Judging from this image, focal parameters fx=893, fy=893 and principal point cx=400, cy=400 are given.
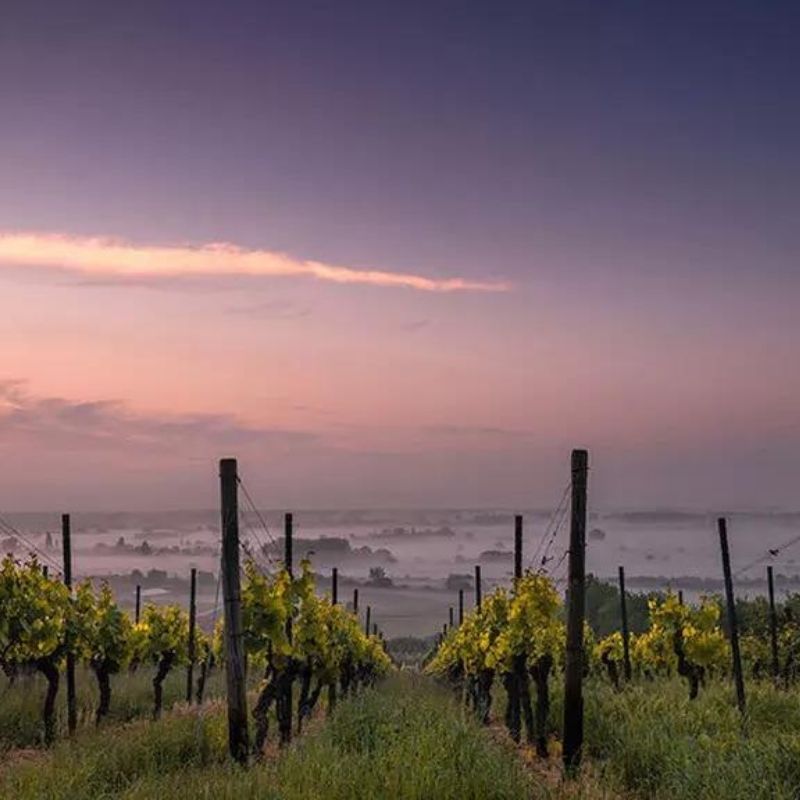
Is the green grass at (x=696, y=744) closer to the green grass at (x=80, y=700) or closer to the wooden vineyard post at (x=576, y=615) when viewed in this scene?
the wooden vineyard post at (x=576, y=615)

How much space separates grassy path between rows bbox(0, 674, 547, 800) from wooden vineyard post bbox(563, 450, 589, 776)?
1729 millimetres

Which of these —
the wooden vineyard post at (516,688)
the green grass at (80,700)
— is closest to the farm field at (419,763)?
the wooden vineyard post at (516,688)

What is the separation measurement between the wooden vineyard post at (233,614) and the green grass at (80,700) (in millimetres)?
8561

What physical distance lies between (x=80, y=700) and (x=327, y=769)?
19.0 metres

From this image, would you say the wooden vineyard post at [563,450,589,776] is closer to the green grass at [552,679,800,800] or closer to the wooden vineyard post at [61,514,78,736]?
the green grass at [552,679,800,800]

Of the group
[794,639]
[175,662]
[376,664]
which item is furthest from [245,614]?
[794,639]

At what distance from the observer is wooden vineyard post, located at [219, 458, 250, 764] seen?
12.9m

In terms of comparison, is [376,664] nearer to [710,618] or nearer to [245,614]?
[710,618]

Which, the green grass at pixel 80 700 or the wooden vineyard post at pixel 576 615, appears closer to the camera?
the wooden vineyard post at pixel 576 615

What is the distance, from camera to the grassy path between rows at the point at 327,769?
29.1 ft

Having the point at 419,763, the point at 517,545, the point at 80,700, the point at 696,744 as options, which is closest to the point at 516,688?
the point at 517,545

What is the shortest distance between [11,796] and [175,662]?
814 inches

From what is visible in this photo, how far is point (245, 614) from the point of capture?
16609 millimetres

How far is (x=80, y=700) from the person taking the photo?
2588 centimetres
